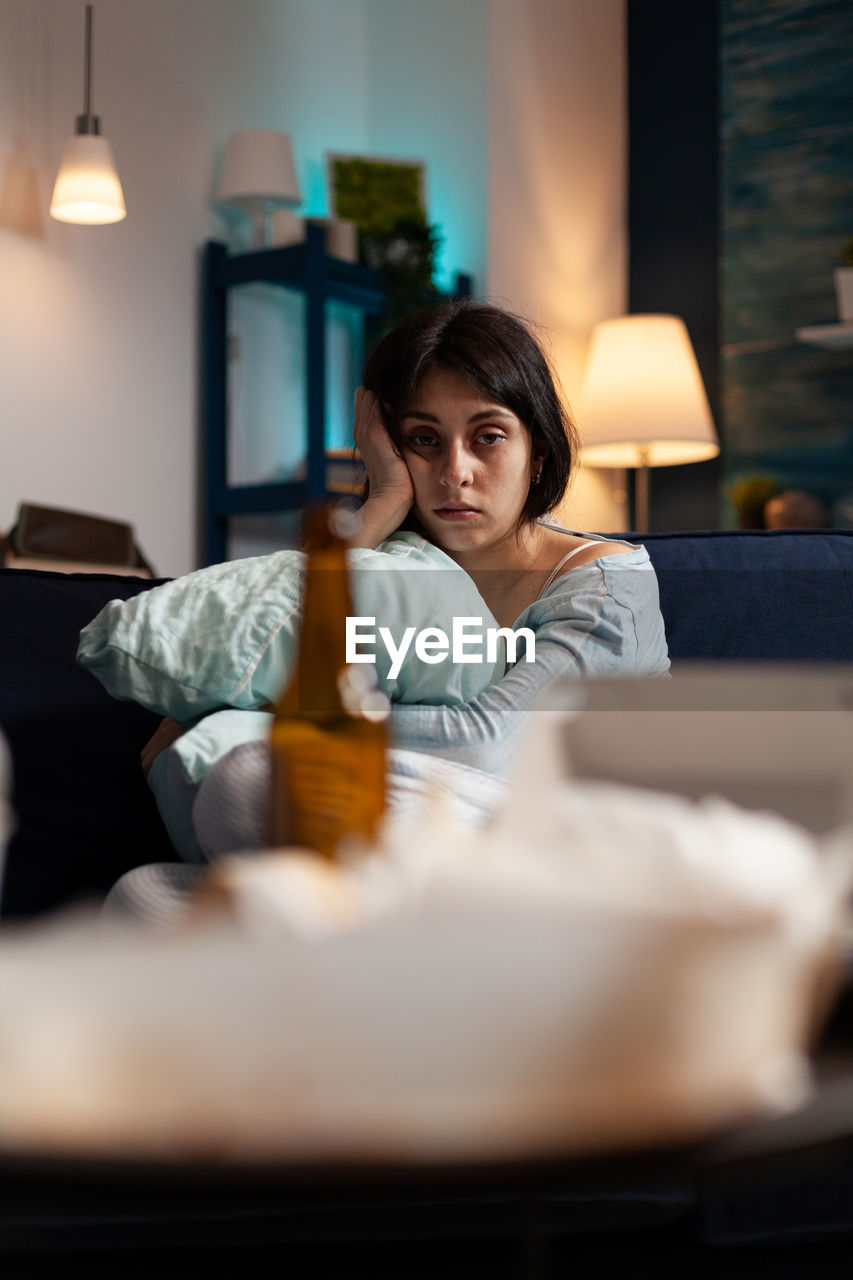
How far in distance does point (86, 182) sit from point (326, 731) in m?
2.87

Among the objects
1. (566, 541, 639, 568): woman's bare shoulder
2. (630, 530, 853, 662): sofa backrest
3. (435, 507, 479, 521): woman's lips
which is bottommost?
(630, 530, 853, 662): sofa backrest

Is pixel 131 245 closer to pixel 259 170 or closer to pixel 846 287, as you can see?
pixel 259 170

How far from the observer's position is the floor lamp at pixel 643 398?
12.6 ft

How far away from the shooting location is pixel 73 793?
51.5 inches

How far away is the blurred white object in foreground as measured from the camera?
1.00ft

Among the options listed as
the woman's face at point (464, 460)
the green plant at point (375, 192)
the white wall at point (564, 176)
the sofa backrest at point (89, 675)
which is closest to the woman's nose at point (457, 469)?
the woman's face at point (464, 460)

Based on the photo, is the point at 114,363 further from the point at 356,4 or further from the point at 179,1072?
the point at 179,1072

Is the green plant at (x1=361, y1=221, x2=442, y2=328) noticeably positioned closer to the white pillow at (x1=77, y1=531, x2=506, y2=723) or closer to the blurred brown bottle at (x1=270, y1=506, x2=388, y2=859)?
the white pillow at (x1=77, y1=531, x2=506, y2=723)

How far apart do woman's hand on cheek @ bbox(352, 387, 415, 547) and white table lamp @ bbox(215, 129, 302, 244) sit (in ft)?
7.32

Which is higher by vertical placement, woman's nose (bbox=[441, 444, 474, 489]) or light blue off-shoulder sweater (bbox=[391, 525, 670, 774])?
woman's nose (bbox=[441, 444, 474, 489])

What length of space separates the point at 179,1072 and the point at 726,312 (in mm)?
4369

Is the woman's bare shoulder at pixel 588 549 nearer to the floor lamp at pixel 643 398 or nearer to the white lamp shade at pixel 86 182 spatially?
the white lamp shade at pixel 86 182

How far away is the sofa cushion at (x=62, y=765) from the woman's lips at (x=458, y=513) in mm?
426

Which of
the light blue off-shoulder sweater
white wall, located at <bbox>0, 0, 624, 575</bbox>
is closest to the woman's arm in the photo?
the light blue off-shoulder sweater
